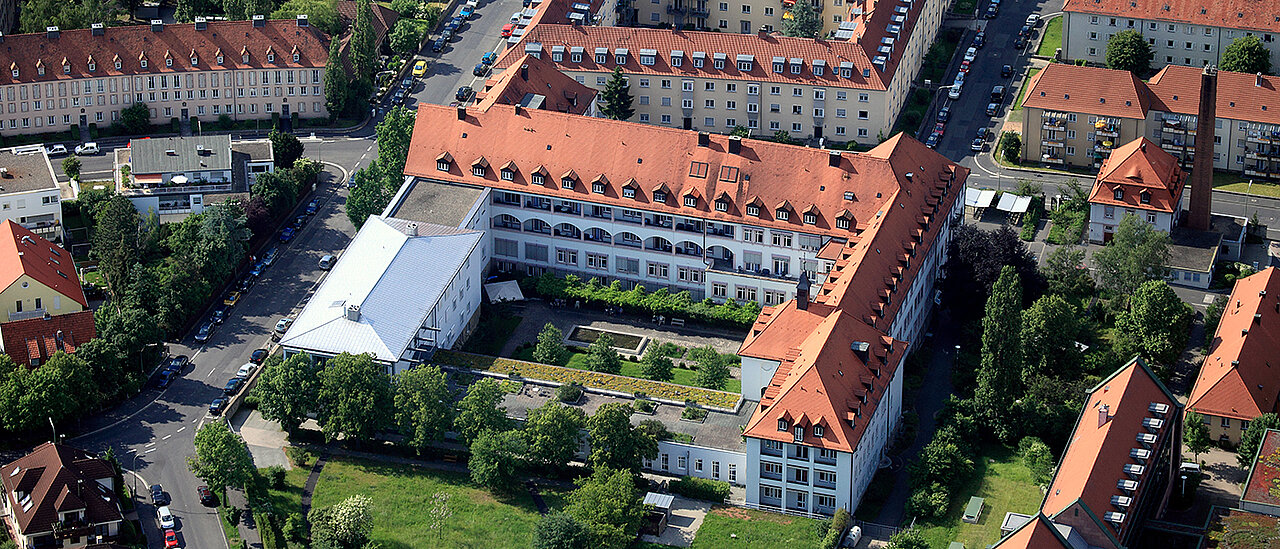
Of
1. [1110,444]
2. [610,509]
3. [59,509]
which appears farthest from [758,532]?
[59,509]

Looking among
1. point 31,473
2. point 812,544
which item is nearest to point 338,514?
point 31,473

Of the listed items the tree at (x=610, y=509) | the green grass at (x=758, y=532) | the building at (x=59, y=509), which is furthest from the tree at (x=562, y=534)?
the building at (x=59, y=509)

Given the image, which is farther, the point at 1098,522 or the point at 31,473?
the point at 31,473

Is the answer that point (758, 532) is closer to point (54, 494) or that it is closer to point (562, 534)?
point (562, 534)

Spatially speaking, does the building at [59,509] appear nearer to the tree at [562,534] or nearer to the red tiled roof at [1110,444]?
the tree at [562,534]

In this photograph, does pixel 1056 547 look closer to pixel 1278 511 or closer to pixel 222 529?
pixel 1278 511
